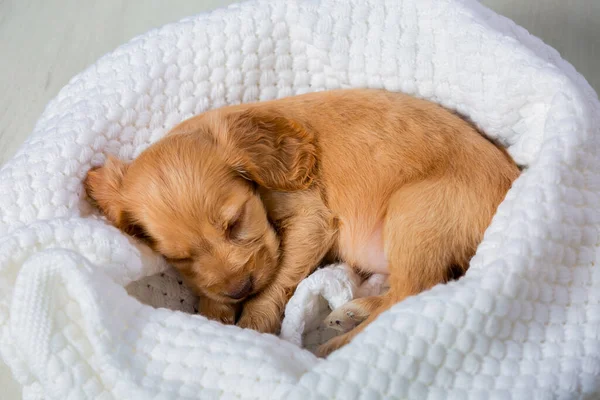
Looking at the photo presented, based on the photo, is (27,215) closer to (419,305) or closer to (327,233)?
(327,233)

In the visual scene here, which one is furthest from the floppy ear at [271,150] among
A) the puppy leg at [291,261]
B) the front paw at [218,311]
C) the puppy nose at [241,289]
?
the front paw at [218,311]

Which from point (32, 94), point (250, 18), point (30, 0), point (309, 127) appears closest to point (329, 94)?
point (309, 127)

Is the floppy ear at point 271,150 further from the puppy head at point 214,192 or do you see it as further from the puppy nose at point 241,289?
the puppy nose at point 241,289

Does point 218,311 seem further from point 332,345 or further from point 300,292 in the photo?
point 332,345

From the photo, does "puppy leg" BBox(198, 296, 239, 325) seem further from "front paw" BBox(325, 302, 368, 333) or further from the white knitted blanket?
"front paw" BBox(325, 302, 368, 333)

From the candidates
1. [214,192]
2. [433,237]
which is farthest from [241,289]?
[433,237]

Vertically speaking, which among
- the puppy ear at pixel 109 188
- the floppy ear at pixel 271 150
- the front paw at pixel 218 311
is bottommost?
the front paw at pixel 218 311
